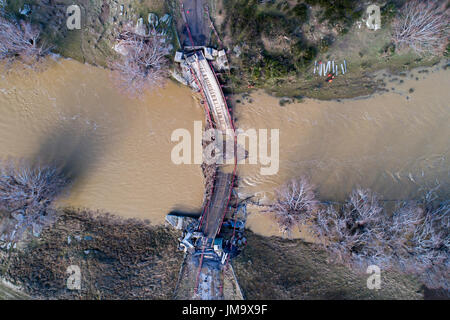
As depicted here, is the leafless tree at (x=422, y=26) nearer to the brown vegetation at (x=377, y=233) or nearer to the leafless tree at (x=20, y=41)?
the brown vegetation at (x=377, y=233)

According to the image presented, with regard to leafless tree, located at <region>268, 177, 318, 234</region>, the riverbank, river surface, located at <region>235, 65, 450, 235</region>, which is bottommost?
the riverbank

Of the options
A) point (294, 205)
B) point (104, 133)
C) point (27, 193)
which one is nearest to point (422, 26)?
point (294, 205)

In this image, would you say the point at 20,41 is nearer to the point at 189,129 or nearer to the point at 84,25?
the point at 84,25

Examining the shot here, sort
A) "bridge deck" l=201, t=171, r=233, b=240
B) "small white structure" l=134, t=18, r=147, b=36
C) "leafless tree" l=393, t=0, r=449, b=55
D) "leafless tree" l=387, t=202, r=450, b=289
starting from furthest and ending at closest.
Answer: "bridge deck" l=201, t=171, r=233, b=240 → "small white structure" l=134, t=18, r=147, b=36 → "leafless tree" l=387, t=202, r=450, b=289 → "leafless tree" l=393, t=0, r=449, b=55

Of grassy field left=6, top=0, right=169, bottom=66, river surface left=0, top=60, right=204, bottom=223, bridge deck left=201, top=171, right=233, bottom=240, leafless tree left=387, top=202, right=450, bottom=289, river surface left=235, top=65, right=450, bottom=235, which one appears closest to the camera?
leafless tree left=387, top=202, right=450, bottom=289

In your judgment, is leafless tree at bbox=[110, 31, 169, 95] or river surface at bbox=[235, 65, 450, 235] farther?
river surface at bbox=[235, 65, 450, 235]

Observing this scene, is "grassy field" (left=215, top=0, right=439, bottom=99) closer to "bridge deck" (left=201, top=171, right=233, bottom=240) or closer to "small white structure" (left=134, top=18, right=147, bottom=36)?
"small white structure" (left=134, top=18, right=147, bottom=36)

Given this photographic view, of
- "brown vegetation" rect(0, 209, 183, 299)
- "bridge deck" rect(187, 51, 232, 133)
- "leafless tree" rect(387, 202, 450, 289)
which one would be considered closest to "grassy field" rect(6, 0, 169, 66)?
"bridge deck" rect(187, 51, 232, 133)
